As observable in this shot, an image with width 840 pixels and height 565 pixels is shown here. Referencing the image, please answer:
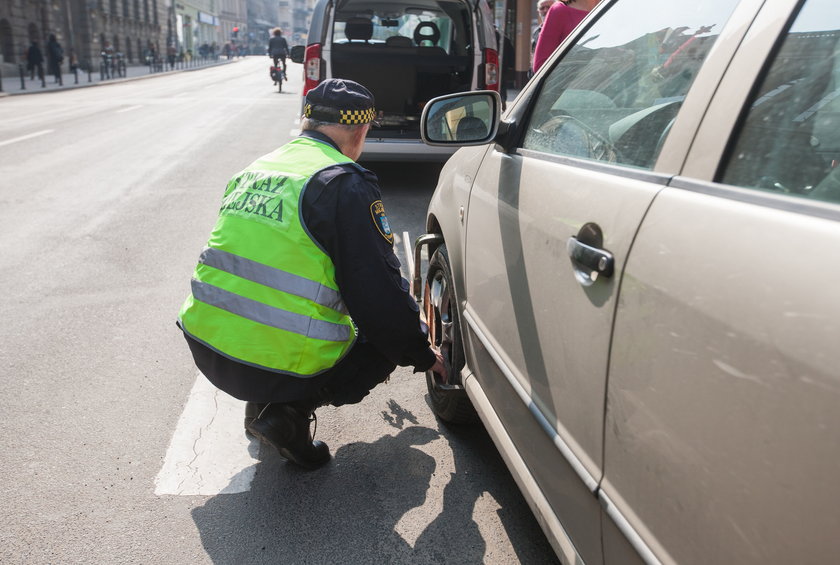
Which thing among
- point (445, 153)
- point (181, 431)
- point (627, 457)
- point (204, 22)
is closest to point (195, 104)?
point (445, 153)

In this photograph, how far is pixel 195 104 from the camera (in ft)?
68.6

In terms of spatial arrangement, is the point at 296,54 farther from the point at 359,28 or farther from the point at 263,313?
the point at 263,313

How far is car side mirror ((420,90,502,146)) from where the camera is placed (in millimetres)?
2469

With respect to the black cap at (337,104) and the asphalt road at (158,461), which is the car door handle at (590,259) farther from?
the black cap at (337,104)

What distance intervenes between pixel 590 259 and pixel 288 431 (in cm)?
144

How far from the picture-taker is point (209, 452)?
2.89 metres

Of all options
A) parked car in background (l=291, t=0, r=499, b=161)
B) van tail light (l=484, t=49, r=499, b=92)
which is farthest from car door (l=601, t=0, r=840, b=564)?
van tail light (l=484, t=49, r=499, b=92)

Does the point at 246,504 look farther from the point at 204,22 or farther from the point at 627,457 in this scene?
the point at 204,22

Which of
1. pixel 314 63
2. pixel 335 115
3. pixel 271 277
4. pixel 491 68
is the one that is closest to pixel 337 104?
pixel 335 115

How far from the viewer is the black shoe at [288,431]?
2586 mm

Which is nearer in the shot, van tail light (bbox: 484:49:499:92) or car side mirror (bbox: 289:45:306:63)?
van tail light (bbox: 484:49:499:92)

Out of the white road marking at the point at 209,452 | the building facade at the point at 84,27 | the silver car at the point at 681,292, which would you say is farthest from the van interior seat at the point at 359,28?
the building facade at the point at 84,27

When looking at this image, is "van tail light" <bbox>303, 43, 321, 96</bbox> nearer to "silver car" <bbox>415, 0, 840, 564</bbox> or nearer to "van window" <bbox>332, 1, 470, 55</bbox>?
"van window" <bbox>332, 1, 470, 55</bbox>

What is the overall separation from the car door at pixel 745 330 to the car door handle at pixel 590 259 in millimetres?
81
